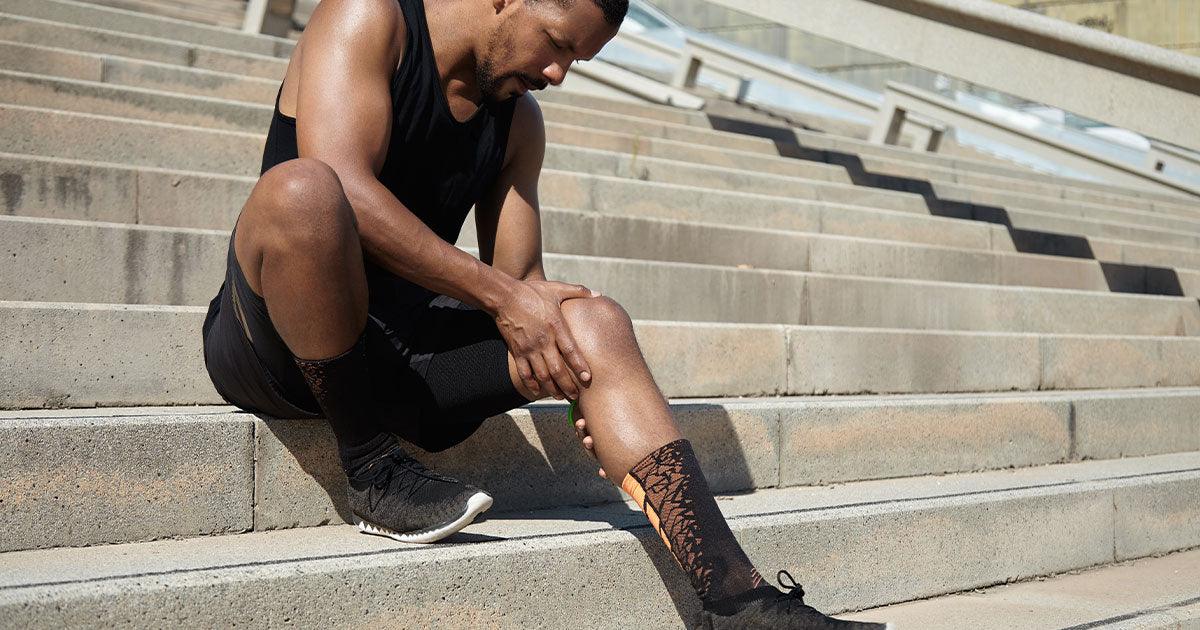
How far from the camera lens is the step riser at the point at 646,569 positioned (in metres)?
1.83

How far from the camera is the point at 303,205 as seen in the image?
1973mm

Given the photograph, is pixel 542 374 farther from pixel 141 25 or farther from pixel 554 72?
pixel 141 25

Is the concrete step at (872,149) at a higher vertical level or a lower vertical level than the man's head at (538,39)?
lower

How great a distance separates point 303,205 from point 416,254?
0.86 ft

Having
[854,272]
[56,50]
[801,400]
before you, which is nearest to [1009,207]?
[854,272]

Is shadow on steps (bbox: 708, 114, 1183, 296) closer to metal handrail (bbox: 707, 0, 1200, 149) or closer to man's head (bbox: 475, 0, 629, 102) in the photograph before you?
metal handrail (bbox: 707, 0, 1200, 149)

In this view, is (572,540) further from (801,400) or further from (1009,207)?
(1009,207)

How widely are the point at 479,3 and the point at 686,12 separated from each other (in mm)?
15696

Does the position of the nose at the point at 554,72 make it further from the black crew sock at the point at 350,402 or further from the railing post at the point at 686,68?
the railing post at the point at 686,68

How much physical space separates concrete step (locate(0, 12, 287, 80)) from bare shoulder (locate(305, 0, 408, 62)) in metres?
3.44

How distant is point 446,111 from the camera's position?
2398 millimetres

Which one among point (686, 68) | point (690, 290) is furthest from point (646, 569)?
point (686, 68)

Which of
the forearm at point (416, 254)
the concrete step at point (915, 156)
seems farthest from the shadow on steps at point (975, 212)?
the forearm at point (416, 254)

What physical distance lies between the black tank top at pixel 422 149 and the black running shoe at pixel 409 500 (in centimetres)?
31
